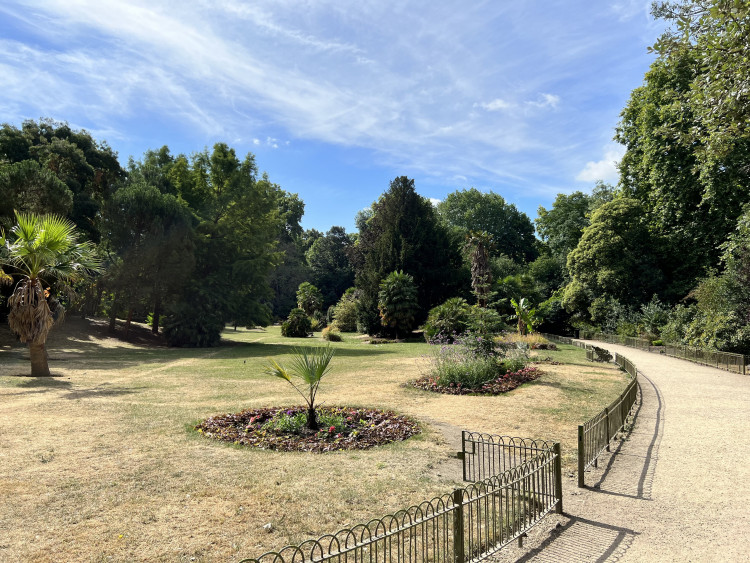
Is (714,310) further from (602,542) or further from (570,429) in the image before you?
(602,542)

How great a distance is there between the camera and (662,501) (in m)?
6.27

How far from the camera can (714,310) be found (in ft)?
80.6

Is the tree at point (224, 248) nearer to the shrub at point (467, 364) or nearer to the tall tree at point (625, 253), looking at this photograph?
the shrub at point (467, 364)

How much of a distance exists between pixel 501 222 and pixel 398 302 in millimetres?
38017

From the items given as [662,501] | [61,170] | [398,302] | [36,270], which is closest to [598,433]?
[662,501]

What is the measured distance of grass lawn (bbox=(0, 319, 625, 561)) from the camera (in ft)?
16.0

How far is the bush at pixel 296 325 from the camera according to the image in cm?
4250

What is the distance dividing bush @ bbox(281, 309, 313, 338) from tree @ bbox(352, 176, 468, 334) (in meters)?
5.22

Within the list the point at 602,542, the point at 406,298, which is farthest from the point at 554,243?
the point at 602,542

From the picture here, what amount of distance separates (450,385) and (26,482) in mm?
10967

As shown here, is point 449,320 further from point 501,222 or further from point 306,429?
point 501,222

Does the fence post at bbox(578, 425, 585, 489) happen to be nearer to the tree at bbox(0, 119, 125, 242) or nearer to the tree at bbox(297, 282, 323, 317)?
the tree at bbox(0, 119, 125, 242)

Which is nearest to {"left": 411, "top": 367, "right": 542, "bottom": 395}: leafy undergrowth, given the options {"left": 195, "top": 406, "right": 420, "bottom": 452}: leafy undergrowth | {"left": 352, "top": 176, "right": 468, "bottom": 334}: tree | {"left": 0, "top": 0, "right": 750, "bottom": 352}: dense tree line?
{"left": 0, "top": 0, "right": 750, "bottom": 352}: dense tree line

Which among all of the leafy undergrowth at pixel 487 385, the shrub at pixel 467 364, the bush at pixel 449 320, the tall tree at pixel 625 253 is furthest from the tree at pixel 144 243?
the tall tree at pixel 625 253
